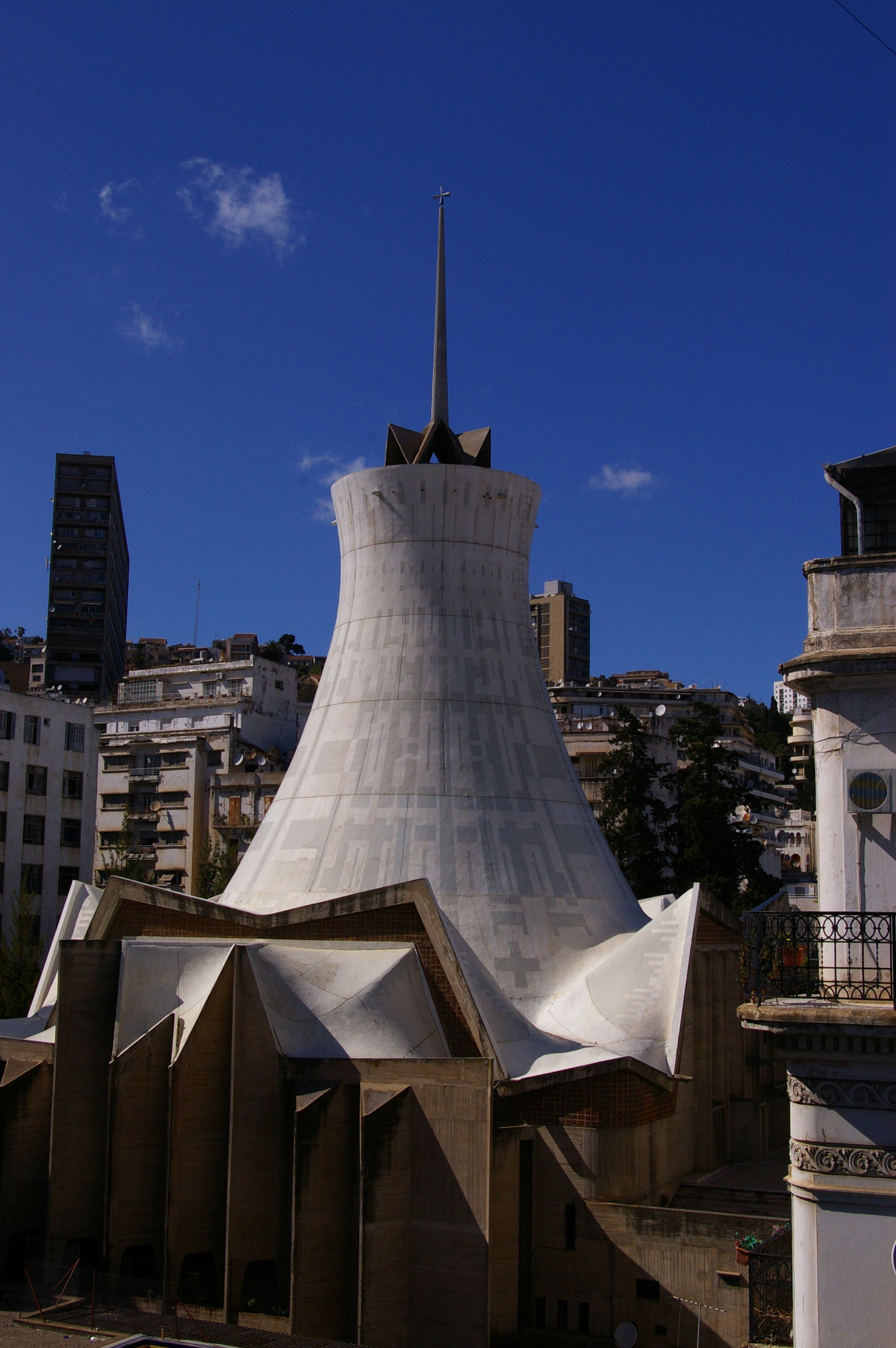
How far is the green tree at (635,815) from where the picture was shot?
36812 mm

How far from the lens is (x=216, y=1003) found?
64.1 feet

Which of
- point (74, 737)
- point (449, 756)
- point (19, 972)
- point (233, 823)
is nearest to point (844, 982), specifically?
point (449, 756)

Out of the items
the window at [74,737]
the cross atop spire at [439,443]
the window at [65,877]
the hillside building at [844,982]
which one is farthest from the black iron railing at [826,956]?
the window at [74,737]

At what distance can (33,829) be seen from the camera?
43.1m

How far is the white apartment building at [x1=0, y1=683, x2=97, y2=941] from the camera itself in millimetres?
42062

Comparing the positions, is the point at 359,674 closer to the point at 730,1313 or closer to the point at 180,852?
the point at 730,1313

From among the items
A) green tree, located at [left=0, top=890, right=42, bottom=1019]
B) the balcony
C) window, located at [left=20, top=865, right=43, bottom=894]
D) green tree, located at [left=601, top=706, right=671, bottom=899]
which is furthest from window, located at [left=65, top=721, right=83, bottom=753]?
green tree, located at [left=601, top=706, right=671, bottom=899]

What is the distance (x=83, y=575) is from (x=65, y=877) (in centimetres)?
5067

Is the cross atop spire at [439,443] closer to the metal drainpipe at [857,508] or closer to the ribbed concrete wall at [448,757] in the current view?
the ribbed concrete wall at [448,757]

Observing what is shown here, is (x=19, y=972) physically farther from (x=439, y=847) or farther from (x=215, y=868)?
(x=439, y=847)

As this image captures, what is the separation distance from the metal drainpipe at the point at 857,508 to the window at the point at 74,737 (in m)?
35.0

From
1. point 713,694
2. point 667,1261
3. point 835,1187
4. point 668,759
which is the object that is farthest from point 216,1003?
point 713,694

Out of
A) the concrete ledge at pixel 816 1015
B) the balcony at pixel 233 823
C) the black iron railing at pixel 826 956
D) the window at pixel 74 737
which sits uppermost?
the window at pixel 74 737

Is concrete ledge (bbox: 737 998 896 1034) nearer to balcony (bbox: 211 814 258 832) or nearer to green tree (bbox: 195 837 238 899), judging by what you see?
green tree (bbox: 195 837 238 899)
